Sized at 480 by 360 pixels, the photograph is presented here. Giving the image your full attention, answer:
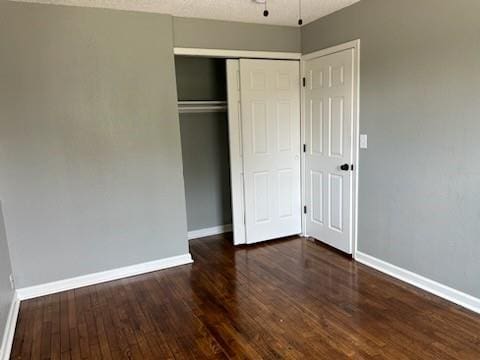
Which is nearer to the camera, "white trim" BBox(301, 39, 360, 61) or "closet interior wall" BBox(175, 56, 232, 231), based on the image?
"white trim" BBox(301, 39, 360, 61)

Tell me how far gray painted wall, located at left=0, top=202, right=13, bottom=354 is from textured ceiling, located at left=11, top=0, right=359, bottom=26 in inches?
75.7

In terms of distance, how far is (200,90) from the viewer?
4.53m

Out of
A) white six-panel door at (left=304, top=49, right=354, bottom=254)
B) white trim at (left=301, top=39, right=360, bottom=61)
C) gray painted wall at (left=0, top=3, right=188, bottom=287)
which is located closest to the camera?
gray painted wall at (left=0, top=3, right=188, bottom=287)

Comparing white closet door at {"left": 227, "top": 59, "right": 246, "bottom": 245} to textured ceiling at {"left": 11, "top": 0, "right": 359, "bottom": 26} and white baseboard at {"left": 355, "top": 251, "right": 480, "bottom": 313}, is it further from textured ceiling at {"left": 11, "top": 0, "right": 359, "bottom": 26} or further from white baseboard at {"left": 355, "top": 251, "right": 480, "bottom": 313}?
white baseboard at {"left": 355, "top": 251, "right": 480, "bottom": 313}

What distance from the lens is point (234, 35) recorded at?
3805 mm

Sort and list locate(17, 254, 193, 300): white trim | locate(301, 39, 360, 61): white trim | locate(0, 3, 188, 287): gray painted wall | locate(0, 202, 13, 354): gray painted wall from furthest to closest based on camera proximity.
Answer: locate(301, 39, 360, 61): white trim < locate(17, 254, 193, 300): white trim < locate(0, 3, 188, 287): gray painted wall < locate(0, 202, 13, 354): gray painted wall

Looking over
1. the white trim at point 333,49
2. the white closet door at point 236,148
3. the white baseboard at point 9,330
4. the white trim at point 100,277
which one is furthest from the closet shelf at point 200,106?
the white baseboard at point 9,330

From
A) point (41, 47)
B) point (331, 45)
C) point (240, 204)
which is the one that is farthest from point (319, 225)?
point (41, 47)

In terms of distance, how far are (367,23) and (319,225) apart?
2.16 metres

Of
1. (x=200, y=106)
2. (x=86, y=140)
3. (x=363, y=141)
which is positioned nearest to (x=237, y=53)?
(x=200, y=106)

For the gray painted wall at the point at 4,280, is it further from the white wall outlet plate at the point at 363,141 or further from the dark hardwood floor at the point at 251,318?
the white wall outlet plate at the point at 363,141

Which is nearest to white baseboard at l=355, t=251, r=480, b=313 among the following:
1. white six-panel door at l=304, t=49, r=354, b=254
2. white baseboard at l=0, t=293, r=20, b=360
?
white six-panel door at l=304, t=49, r=354, b=254

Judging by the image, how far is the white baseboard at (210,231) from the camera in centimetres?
459

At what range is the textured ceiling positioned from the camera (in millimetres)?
3080
